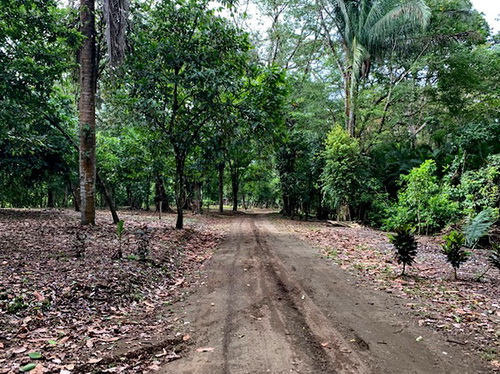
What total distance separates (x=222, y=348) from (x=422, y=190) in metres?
11.4

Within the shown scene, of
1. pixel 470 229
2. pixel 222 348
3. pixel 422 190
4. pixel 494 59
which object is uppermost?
pixel 494 59

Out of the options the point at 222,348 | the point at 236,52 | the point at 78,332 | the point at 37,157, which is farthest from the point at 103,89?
the point at 222,348

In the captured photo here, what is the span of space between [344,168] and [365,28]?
8061 mm

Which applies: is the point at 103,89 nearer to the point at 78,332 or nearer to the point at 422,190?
the point at 78,332

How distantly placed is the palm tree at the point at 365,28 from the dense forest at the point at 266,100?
0.07 m

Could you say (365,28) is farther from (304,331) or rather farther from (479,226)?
(304,331)

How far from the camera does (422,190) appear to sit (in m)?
11.8

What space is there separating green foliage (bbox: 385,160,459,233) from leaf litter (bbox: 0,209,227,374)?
960 centimetres

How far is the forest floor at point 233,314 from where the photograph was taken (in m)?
2.99

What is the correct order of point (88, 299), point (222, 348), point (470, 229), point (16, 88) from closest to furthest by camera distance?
point (222, 348), point (88, 299), point (16, 88), point (470, 229)

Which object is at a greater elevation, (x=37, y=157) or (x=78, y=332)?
(x=37, y=157)

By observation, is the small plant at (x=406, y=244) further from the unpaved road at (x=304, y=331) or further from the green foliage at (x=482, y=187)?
the green foliage at (x=482, y=187)

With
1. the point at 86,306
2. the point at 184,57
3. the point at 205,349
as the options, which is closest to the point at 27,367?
the point at 86,306

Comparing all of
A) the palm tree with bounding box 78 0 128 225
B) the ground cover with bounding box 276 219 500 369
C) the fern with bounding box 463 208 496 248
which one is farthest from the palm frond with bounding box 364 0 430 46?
the palm tree with bounding box 78 0 128 225
